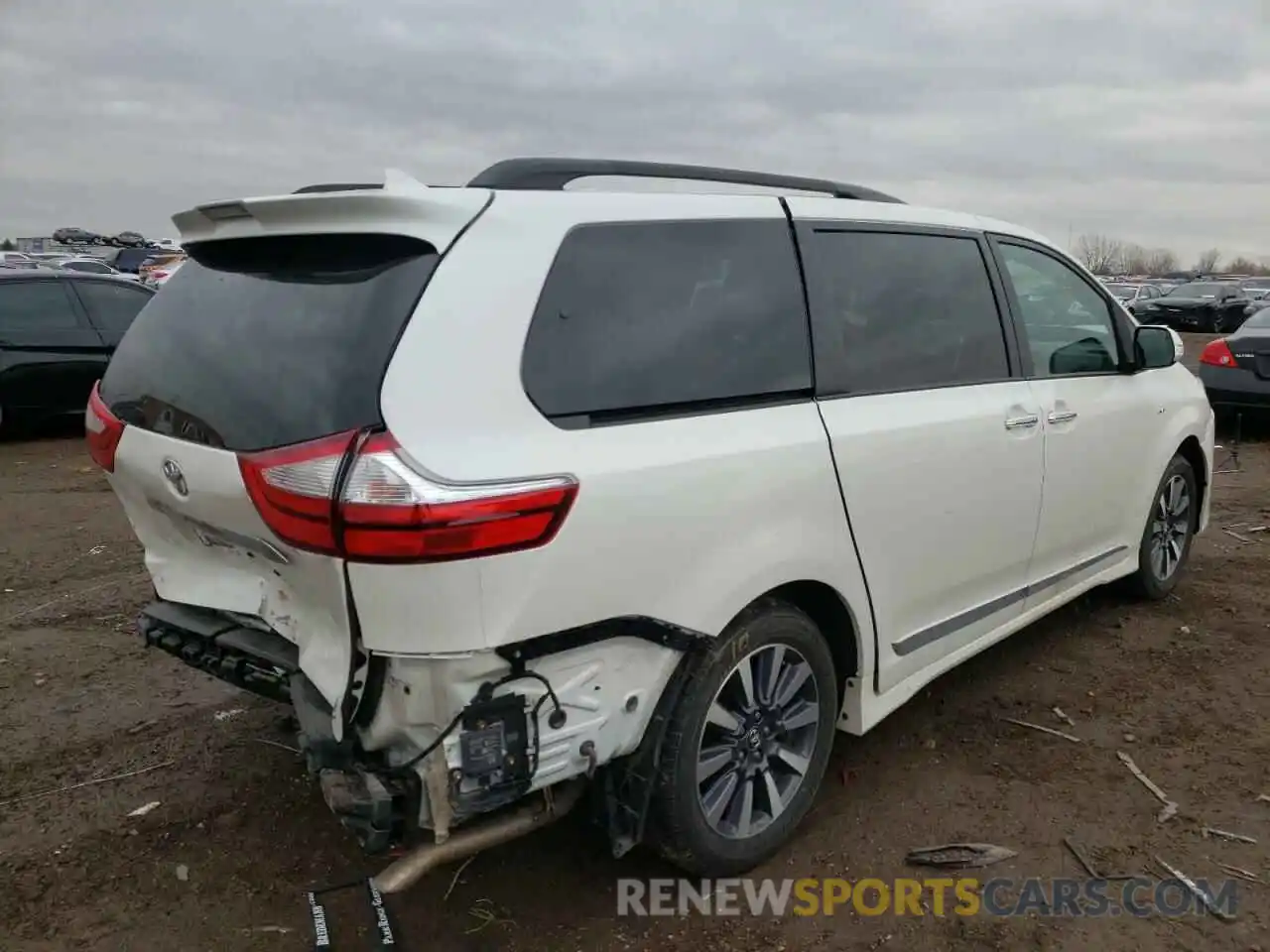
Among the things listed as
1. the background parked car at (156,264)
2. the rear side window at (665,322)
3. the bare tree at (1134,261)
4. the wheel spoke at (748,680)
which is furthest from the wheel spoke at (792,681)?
the bare tree at (1134,261)

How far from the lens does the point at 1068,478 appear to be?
4016 millimetres

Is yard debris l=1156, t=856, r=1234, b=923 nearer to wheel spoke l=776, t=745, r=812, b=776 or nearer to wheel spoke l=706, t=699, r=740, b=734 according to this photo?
wheel spoke l=776, t=745, r=812, b=776

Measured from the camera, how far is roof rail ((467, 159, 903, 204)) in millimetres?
2617

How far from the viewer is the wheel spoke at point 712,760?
274cm

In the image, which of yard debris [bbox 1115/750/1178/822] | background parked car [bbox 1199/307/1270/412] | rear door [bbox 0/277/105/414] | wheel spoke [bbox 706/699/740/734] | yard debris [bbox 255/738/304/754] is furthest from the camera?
background parked car [bbox 1199/307/1270/412]

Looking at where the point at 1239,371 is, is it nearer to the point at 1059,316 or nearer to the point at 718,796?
the point at 1059,316

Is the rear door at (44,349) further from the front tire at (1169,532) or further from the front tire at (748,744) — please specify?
the front tire at (1169,532)

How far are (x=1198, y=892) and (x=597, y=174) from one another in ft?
8.47

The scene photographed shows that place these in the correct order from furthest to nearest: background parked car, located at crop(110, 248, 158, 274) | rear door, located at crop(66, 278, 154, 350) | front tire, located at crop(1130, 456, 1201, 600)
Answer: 1. background parked car, located at crop(110, 248, 158, 274)
2. rear door, located at crop(66, 278, 154, 350)
3. front tire, located at crop(1130, 456, 1201, 600)

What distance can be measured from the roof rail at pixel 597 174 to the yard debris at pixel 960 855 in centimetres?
206

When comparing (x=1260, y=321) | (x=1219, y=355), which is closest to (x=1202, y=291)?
(x=1260, y=321)

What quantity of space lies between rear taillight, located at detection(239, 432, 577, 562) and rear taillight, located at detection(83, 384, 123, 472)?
0.92 m

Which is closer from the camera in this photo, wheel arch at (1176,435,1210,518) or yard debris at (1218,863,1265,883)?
yard debris at (1218,863,1265,883)

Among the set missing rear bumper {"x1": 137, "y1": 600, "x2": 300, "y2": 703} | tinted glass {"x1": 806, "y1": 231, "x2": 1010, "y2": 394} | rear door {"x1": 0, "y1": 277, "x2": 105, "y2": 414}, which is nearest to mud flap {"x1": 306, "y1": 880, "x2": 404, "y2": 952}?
missing rear bumper {"x1": 137, "y1": 600, "x2": 300, "y2": 703}
